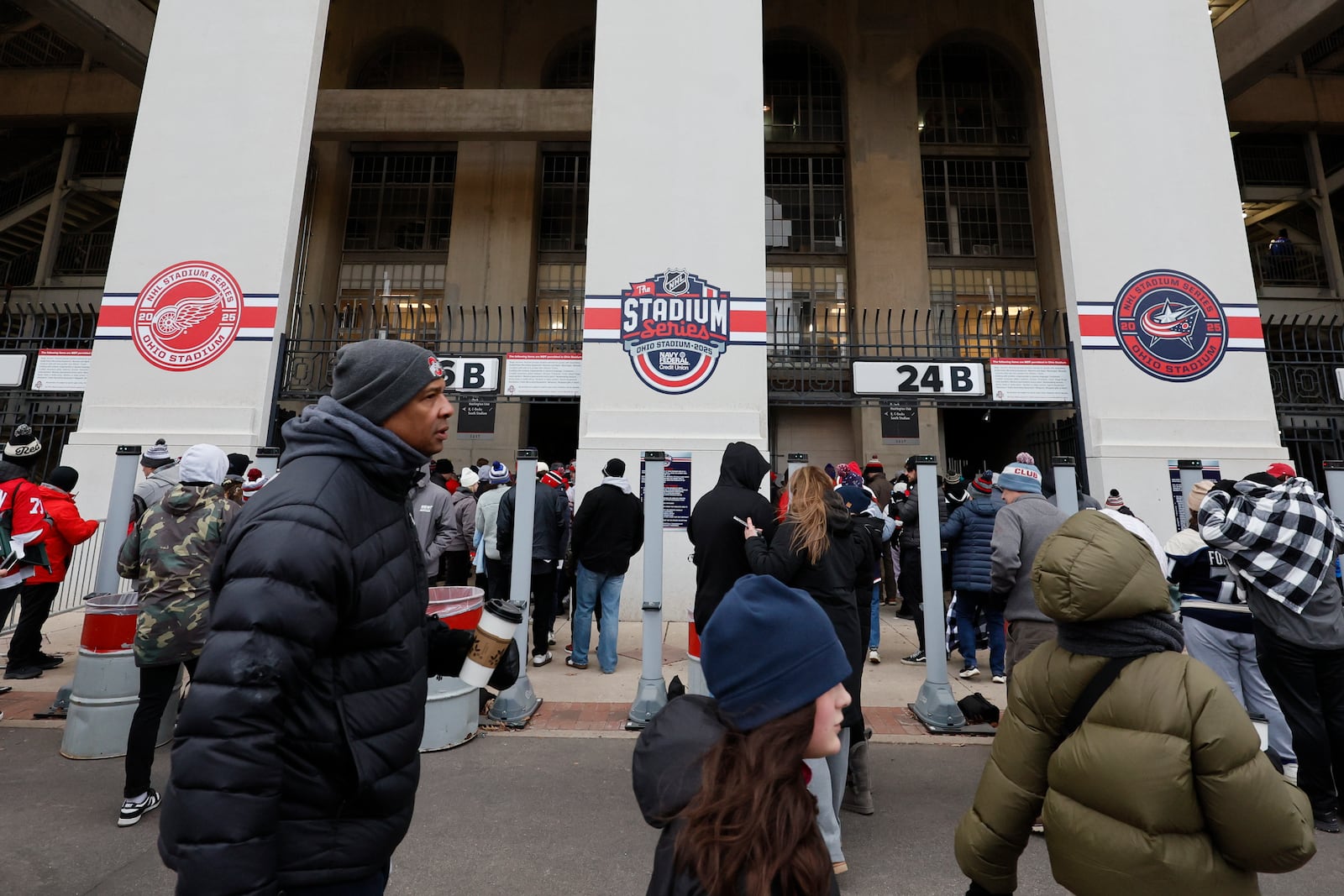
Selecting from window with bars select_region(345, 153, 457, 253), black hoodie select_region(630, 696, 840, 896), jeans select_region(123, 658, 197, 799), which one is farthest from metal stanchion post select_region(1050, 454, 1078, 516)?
window with bars select_region(345, 153, 457, 253)

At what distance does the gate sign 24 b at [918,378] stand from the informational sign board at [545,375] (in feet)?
14.1

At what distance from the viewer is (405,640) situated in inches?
63.7

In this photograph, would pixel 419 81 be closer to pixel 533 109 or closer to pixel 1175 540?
pixel 533 109

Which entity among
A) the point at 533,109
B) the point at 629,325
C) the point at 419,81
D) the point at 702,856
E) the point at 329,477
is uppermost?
the point at 419,81

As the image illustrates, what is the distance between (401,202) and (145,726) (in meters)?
17.5

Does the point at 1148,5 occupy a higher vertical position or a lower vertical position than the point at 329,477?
higher

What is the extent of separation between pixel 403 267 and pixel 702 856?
18.9 m

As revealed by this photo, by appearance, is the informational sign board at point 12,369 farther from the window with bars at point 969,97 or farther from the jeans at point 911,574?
the window with bars at point 969,97

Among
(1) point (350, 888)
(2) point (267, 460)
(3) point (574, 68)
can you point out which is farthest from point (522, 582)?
(3) point (574, 68)

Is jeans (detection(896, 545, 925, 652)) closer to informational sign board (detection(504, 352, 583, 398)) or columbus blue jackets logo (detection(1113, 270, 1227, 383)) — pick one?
columbus blue jackets logo (detection(1113, 270, 1227, 383))

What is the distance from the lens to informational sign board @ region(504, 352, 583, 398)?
9523 millimetres

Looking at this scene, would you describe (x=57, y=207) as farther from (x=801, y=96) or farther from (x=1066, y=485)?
(x=1066, y=485)

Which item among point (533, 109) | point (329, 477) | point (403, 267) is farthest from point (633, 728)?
point (403, 267)

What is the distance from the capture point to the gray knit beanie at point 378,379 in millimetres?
1681
